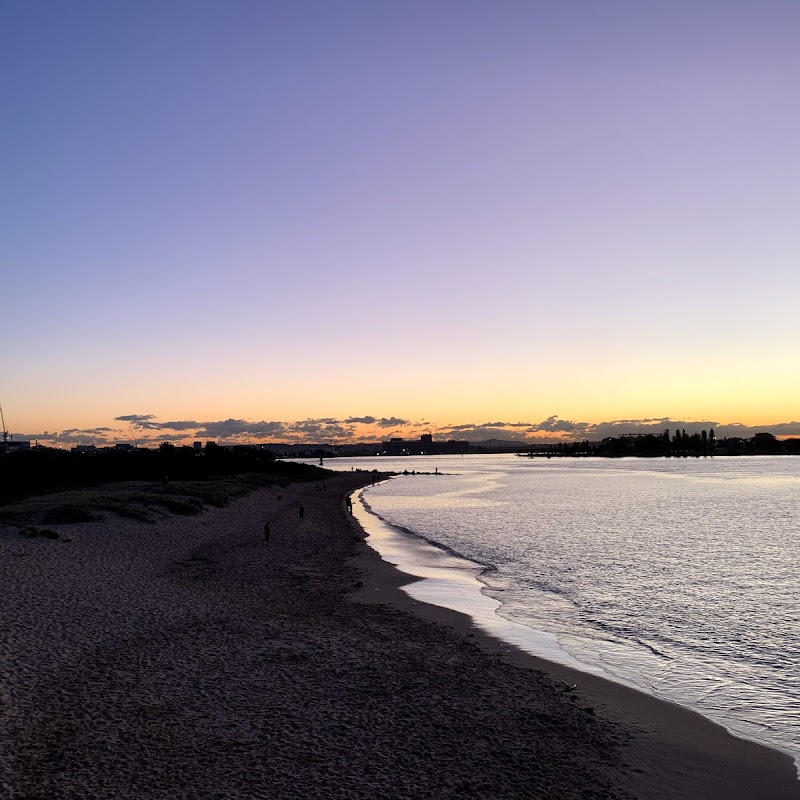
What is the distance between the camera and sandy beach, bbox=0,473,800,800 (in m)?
9.55

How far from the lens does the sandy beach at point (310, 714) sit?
9.55 meters

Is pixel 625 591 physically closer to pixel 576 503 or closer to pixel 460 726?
pixel 460 726

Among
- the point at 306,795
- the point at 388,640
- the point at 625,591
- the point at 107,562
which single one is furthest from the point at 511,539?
the point at 306,795

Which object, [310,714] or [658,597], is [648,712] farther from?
[658,597]

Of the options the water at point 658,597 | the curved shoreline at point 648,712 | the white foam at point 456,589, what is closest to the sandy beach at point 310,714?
the curved shoreline at point 648,712

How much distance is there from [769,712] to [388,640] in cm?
883

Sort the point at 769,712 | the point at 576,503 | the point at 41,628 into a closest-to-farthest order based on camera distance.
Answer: the point at 769,712
the point at 41,628
the point at 576,503

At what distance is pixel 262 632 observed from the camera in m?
17.8

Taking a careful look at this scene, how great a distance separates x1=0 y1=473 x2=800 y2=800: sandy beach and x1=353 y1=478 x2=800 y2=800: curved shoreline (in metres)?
0.06

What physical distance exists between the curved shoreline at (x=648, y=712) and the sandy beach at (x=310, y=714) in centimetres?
6

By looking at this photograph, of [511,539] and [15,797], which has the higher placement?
[15,797]

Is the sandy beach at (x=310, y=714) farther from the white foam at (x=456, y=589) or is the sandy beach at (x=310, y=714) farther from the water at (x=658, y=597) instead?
the water at (x=658, y=597)

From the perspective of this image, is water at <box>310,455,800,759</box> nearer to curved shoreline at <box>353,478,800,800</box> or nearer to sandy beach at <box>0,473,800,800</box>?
curved shoreline at <box>353,478,800,800</box>

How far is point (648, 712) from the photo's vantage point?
13.3m
